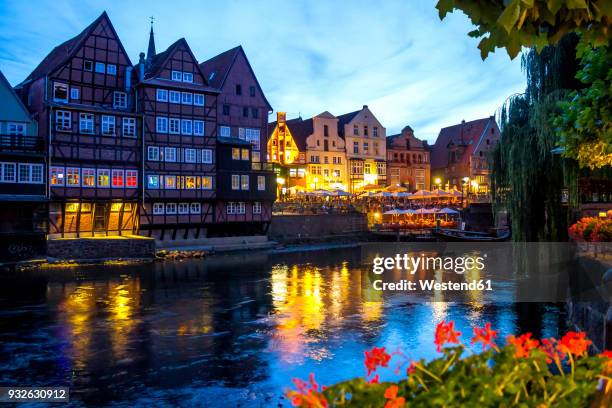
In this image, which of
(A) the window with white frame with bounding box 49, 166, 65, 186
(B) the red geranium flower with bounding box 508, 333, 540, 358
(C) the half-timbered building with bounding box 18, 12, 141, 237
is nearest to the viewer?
(B) the red geranium flower with bounding box 508, 333, 540, 358

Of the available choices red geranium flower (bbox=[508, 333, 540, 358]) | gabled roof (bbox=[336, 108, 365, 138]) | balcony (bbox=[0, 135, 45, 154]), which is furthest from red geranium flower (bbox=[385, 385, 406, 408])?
gabled roof (bbox=[336, 108, 365, 138])

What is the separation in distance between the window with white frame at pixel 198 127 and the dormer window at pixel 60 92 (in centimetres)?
1032

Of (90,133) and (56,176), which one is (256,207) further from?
(56,176)

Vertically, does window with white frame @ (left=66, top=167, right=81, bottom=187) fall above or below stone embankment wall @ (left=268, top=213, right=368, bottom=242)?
above

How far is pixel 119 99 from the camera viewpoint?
42344mm

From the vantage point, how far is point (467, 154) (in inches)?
2844

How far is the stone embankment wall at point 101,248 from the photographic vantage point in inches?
1383

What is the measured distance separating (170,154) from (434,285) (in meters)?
25.9

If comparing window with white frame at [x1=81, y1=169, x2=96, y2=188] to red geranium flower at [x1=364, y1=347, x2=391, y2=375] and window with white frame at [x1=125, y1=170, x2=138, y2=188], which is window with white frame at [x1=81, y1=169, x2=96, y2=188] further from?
red geranium flower at [x1=364, y1=347, x2=391, y2=375]

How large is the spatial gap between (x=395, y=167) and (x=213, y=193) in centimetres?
3516

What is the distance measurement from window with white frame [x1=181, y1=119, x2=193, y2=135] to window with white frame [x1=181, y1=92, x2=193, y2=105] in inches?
61.6

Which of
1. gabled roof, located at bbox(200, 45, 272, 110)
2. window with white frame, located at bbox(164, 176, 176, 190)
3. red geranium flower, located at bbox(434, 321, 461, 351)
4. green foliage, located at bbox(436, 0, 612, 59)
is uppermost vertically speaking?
gabled roof, located at bbox(200, 45, 272, 110)

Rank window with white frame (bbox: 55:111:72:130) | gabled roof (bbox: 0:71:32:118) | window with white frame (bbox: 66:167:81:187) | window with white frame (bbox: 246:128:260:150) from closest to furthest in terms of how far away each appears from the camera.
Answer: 1. window with white frame (bbox: 55:111:72:130)
2. window with white frame (bbox: 66:167:81:187)
3. gabled roof (bbox: 0:71:32:118)
4. window with white frame (bbox: 246:128:260:150)

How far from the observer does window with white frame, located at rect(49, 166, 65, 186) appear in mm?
37188
